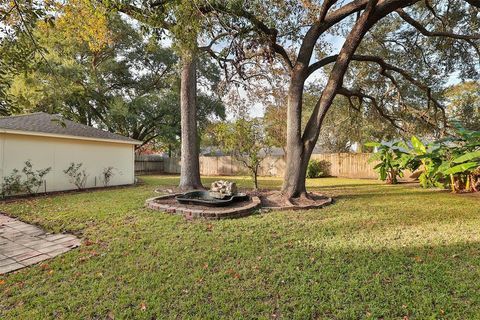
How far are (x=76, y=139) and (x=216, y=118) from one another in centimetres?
1067

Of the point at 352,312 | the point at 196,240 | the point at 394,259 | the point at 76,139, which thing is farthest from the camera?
the point at 76,139

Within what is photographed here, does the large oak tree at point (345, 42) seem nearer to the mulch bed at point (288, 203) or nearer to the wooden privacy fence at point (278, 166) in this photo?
the mulch bed at point (288, 203)

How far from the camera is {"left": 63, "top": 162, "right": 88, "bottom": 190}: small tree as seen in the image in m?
9.22

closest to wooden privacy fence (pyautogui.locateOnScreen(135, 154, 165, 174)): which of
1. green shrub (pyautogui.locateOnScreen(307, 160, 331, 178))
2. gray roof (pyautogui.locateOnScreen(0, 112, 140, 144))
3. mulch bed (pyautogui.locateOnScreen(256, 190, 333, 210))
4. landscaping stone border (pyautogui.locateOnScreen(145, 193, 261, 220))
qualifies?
gray roof (pyautogui.locateOnScreen(0, 112, 140, 144))

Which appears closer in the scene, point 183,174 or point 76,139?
point 183,174

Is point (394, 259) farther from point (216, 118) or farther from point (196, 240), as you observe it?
point (216, 118)

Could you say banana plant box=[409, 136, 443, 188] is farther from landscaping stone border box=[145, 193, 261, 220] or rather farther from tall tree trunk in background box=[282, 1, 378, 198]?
landscaping stone border box=[145, 193, 261, 220]

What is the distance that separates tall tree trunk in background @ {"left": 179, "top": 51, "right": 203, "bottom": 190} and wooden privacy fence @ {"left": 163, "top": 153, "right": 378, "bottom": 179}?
11.6 feet

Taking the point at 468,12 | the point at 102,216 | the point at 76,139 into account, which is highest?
the point at 468,12

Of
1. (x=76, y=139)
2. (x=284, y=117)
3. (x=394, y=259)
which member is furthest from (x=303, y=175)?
(x=76, y=139)

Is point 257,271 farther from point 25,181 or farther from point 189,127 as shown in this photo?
point 25,181

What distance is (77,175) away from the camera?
9438 millimetres

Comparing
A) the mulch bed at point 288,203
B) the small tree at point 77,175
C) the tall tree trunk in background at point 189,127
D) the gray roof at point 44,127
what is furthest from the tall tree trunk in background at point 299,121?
the small tree at point 77,175

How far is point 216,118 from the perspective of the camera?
61.9 ft
